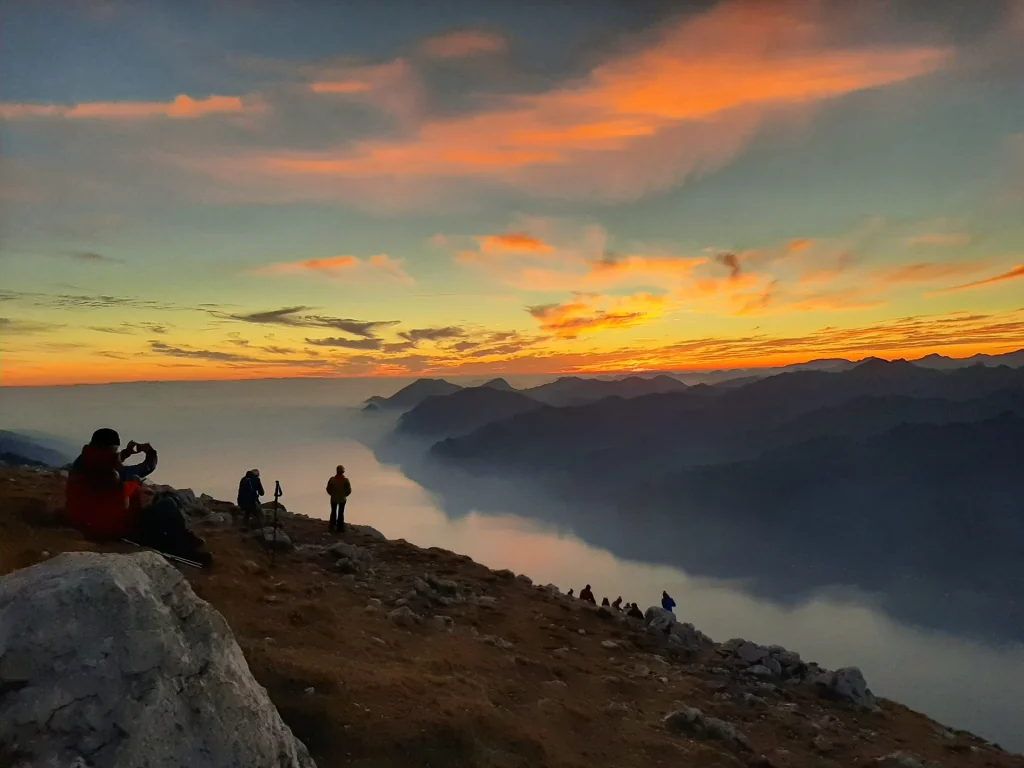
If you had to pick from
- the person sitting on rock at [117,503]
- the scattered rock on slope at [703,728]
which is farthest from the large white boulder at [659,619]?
the person sitting on rock at [117,503]

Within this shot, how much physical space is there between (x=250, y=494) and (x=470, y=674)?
11.2 m

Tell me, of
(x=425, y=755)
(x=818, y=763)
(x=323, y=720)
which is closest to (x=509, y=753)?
(x=425, y=755)

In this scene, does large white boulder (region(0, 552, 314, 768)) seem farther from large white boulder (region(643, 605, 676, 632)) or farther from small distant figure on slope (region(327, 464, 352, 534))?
large white boulder (region(643, 605, 676, 632))

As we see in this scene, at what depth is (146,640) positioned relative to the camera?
5.50 m

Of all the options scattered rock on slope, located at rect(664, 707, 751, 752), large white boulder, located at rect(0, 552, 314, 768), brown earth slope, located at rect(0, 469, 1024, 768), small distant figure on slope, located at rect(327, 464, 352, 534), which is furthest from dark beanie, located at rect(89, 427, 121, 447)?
scattered rock on slope, located at rect(664, 707, 751, 752)

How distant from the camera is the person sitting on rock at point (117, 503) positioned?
1108cm

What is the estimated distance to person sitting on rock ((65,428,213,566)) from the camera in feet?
36.3

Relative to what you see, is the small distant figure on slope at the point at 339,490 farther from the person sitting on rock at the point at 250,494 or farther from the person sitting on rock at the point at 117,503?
the person sitting on rock at the point at 117,503

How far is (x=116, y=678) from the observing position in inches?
205

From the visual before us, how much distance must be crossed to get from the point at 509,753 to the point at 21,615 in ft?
27.3

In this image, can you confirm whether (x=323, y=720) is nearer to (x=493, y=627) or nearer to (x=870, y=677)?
(x=493, y=627)

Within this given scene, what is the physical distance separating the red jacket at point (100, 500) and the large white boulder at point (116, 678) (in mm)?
6585

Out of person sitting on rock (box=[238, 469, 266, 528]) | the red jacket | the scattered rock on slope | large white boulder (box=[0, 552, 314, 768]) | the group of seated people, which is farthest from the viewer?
the group of seated people

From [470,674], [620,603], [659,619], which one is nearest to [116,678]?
[470,674]
